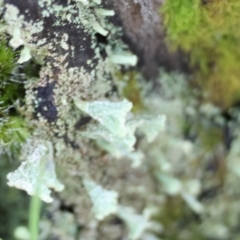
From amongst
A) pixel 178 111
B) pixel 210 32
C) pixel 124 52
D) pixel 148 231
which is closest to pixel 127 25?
pixel 124 52

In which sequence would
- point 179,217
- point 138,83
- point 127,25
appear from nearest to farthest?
point 127,25 < point 138,83 < point 179,217

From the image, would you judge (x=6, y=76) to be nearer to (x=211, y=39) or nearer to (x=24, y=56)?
(x=24, y=56)

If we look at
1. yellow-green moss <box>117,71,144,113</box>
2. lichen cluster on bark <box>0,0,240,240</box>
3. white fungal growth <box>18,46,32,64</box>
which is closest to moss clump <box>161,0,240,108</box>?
lichen cluster on bark <box>0,0,240,240</box>

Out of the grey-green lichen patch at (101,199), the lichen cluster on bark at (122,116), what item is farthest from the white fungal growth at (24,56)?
the grey-green lichen patch at (101,199)

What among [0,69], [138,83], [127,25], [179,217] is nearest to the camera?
[0,69]

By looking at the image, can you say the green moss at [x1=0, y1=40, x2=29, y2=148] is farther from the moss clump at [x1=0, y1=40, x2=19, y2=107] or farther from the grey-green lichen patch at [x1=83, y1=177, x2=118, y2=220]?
the grey-green lichen patch at [x1=83, y1=177, x2=118, y2=220]

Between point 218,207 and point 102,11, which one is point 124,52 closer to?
point 102,11

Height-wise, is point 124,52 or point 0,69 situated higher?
point 124,52

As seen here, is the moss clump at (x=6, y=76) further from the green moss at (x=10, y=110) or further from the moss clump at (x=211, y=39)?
the moss clump at (x=211, y=39)
